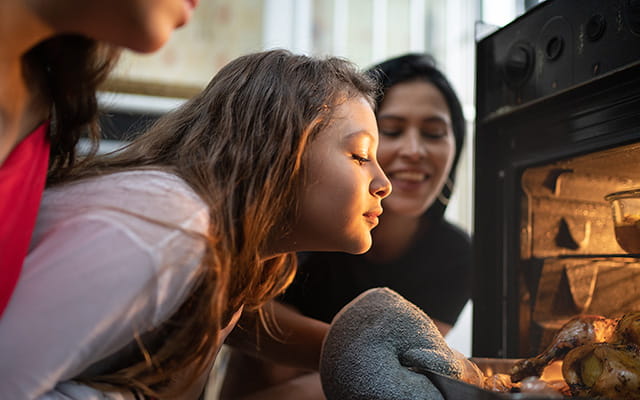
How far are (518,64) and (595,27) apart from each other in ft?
0.57

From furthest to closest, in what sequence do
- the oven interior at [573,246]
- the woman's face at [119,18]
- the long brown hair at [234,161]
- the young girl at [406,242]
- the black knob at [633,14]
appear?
the young girl at [406,242]
the oven interior at [573,246]
the black knob at [633,14]
the long brown hair at [234,161]
the woman's face at [119,18]

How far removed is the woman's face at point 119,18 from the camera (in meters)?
0.54

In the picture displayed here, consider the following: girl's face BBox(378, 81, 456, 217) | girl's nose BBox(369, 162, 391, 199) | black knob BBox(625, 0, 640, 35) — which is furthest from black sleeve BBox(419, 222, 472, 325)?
black knob BBox(625, 0, 640, 35)

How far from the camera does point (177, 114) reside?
861mm

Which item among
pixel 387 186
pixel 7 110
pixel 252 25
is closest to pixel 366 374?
pixel 387 186

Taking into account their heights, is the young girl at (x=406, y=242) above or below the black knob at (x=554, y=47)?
below

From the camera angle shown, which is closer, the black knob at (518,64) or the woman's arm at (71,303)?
the woman's arm at (71,303)

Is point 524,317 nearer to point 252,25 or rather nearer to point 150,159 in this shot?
point 150,159

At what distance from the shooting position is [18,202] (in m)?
0.59

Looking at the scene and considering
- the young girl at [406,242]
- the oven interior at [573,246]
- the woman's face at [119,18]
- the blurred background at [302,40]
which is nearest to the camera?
the woman's face at [119,18]

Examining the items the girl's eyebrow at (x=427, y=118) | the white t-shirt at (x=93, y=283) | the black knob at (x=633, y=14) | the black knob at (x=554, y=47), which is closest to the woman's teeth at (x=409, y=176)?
the girl's eyebrow at (x=427, y=118)

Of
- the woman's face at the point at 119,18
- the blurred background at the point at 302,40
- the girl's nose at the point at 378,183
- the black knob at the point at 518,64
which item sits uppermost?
the blurred background at the point at 302,40

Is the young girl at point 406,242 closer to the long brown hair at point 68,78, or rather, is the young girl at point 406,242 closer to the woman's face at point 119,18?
the long brown hair at point 68,78

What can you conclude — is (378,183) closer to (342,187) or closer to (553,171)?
(342,187)
